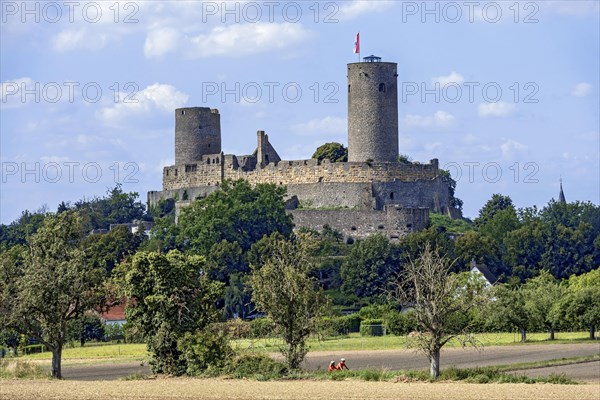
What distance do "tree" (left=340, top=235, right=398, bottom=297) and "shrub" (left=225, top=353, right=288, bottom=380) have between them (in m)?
42.9

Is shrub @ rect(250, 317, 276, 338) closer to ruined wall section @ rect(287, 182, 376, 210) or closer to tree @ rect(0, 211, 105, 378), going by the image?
tree @ rect(0, 211, 105, 378)

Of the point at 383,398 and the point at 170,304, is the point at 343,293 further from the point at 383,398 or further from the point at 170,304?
the point at 383,398

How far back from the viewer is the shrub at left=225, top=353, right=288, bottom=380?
5091 cm

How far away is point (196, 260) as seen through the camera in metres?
54.4

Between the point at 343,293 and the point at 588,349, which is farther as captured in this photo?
the point at 343,293

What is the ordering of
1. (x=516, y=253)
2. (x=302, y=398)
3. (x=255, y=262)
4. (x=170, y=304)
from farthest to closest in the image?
1. (x=516, y=253)
2. (x=255, y=262)
3. (x=170, y=304)
4. (x=302, y=398)

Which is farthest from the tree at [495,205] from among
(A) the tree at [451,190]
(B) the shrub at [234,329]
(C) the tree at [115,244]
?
(B) the shrub at [234,329]

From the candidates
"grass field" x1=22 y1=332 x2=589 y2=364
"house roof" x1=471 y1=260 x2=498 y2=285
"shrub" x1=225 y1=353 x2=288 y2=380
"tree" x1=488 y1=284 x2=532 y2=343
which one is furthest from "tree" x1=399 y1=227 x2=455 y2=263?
"shrub" x1=225 y1=353 x2=288 y2=380

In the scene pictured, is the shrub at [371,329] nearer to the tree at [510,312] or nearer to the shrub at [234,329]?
the tree at [510,312]

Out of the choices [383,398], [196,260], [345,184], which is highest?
[345,184]

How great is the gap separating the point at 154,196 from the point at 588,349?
55.4m

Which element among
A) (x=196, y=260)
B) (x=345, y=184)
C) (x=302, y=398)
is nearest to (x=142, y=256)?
(x=196, y=260)

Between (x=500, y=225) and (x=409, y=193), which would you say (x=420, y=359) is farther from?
(x=500, y=225)

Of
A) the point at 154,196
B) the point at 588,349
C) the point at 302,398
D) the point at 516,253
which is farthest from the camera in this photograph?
the point at 154,196
